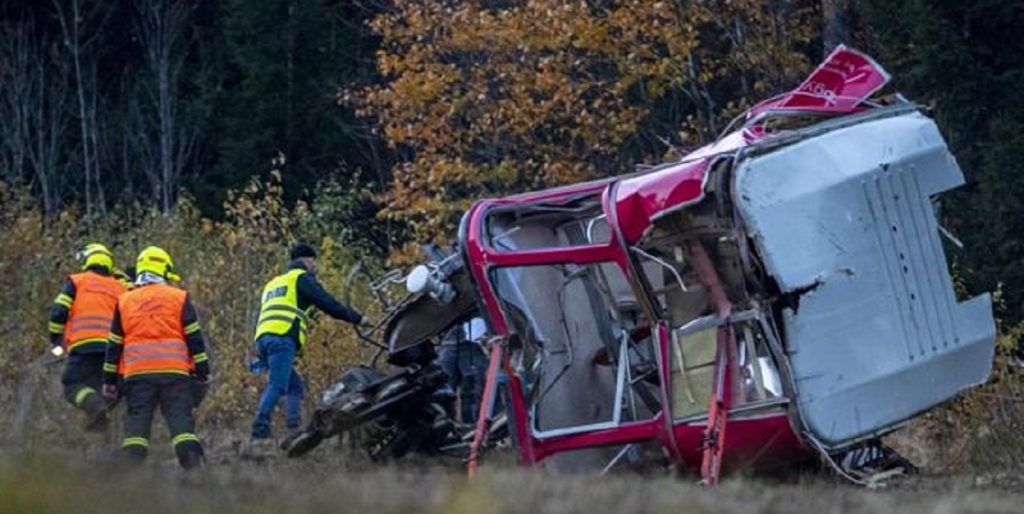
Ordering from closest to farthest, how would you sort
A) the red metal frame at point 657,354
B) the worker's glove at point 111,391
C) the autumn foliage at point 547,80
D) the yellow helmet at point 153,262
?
the red metal frame at point 657,354
the yellow helmet at point 153,262
the worker's glove at point 111,391
the autumn foliage at point 547,80

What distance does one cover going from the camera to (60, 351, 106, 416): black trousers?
46.2 feet

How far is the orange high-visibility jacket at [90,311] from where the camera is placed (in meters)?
14.5

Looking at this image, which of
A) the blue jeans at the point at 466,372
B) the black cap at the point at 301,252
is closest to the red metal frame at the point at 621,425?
the blue jeans at the point at 466,372

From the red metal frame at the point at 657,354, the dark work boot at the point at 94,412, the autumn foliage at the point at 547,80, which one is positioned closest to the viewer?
the red metal frame at the point at 657,354

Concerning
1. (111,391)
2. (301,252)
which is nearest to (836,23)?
(301,252)

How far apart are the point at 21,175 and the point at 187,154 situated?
3057 mm

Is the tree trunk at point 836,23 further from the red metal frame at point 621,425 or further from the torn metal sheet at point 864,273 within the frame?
the red metal frame at point 621,425

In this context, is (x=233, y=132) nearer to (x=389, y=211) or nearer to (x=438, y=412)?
(x=389, y=211)

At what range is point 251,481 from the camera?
646 centimetres

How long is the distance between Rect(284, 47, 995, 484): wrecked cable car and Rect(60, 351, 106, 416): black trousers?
3.72 m

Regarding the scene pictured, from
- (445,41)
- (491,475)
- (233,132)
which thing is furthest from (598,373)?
(233,132)

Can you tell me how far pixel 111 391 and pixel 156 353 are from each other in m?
0.57

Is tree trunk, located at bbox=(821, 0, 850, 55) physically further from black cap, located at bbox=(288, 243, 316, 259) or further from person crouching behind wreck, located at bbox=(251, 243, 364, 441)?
person crouching behind wreck, located at bbox=(251, 243, 364, 441)

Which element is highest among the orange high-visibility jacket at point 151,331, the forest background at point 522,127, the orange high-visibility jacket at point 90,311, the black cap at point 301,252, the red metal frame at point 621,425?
the forest background at point 522,127
